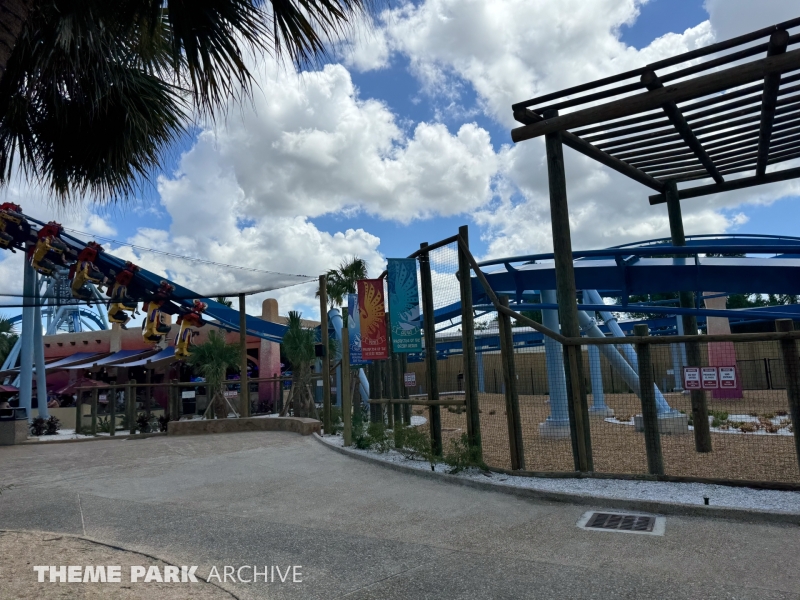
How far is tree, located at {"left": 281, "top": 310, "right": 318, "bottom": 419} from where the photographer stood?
19344 millimetres

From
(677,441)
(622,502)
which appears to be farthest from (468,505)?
(677,441)

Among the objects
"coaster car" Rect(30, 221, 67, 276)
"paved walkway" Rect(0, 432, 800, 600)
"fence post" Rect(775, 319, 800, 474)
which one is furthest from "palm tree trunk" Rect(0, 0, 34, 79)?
"coaster car" Rect(30, 221, 67, 276)

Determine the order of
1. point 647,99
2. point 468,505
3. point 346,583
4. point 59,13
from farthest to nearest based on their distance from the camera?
point 647,99 < point 468,505 < point 59,13 < point 346,583

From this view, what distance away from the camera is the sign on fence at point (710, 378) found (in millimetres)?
6789

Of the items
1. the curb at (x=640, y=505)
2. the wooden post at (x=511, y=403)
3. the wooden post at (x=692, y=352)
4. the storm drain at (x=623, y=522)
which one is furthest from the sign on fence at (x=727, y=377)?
the wooden post at (x=511, y=403)

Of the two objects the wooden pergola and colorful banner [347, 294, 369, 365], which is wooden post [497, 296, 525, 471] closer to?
the wooden pergola

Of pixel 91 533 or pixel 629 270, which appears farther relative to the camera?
pixel 629 270

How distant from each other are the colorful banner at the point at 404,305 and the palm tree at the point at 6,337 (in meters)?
41.1

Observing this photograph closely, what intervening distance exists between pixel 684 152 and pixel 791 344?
3.90 m

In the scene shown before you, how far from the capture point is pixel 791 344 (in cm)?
632

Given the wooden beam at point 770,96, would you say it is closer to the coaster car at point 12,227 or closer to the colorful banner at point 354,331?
the colorful banner at point 354,331

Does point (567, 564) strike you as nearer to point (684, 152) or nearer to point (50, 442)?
point (684, 152)

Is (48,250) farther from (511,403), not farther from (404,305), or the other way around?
(511,403)

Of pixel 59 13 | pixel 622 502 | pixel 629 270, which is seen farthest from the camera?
pixel 629 270
